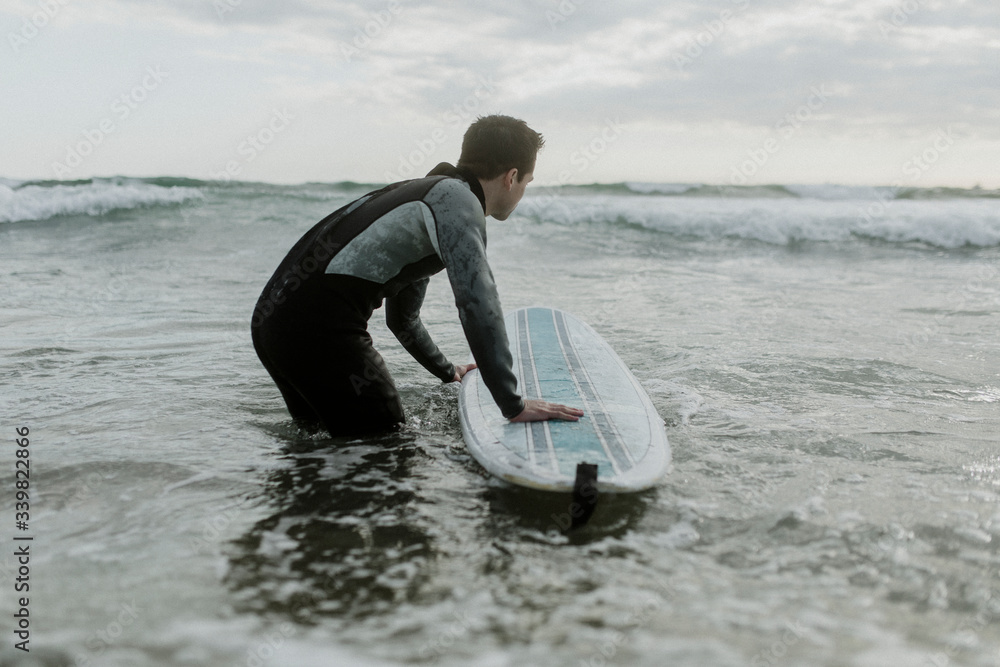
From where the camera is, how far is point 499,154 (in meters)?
2.64

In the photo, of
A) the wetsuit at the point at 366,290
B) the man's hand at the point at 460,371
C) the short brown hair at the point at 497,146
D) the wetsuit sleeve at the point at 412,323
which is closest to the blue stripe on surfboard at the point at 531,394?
the wetsuit at the point at 366,290

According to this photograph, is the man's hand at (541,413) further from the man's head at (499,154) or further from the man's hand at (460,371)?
the man's hand at (460,371)

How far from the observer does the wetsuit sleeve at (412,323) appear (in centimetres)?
315

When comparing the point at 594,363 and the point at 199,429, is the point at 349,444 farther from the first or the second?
the point at 594,363

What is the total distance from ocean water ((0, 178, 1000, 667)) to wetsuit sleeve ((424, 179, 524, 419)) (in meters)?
0.39

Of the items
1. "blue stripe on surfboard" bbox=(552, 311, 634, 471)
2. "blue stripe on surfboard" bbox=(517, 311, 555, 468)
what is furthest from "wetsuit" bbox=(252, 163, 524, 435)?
"blue stripe on surfboard" bbox=(552, 311, 634, 471)

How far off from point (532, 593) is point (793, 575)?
70 centimetres

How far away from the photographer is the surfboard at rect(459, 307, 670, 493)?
2.28 meters

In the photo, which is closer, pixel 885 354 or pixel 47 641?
pixel 47 641

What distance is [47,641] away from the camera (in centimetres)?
163

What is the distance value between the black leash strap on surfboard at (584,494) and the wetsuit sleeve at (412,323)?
3.86 ft

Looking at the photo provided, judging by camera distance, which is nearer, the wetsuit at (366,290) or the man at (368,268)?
the wetsuit at (366,290)

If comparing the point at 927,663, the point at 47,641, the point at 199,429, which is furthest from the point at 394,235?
the point at 927,663

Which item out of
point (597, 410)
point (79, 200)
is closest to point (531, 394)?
point (597, 410)
